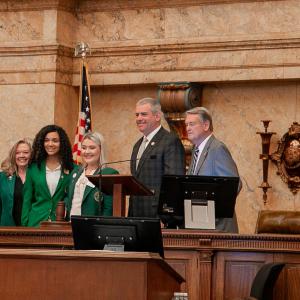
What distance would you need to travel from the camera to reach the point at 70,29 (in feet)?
41.0

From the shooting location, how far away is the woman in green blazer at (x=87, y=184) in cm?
920

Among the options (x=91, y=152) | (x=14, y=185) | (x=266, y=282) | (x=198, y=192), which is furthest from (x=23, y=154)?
(x=266, y=282)

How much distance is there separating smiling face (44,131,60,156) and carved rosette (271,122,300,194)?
275cm

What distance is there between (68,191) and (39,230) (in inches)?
35.2

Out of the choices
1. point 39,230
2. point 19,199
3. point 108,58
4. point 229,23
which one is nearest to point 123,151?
point 108,58

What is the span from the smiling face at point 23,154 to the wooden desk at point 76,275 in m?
3.91

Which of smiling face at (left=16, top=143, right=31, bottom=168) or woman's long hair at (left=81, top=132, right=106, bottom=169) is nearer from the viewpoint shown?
woman's long hair at (left=81, top=132, right=106, bottom=169)

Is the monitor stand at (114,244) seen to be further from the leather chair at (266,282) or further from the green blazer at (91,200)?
the green blazer at (91,200)

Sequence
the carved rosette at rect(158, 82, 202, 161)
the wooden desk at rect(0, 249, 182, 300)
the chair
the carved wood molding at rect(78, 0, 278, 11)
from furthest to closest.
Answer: the carved wood molding at rect(78, 0, 278, 11) → the carved rosette at rect(158, 82, 202, 161) → the chair → the wooden desk at rect(0, 249, 182, 300)

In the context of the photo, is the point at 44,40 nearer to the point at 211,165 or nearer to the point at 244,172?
the point at 244,172

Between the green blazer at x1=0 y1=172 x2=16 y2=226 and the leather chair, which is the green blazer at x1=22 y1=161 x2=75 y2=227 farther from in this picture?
the leather chair

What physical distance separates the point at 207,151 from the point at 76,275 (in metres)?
3.54

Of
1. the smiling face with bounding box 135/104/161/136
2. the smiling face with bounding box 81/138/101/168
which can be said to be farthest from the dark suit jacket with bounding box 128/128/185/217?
the smiling face with bounding box 81/138/101/168

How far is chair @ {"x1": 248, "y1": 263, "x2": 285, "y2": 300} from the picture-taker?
24.0ft
